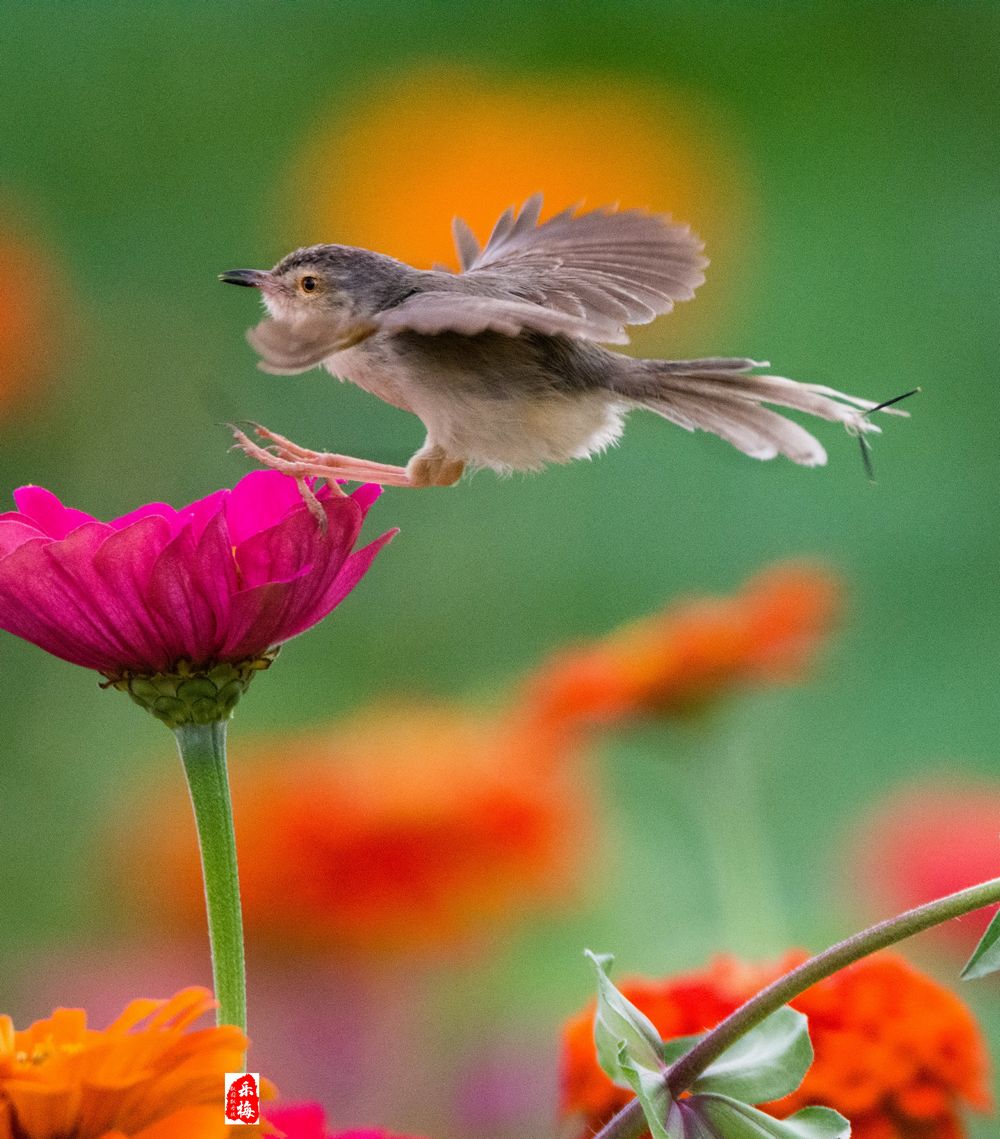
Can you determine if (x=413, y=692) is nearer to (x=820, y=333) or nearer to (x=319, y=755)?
(x=319, y=755)

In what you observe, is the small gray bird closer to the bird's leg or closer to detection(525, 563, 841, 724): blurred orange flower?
the bird's leg

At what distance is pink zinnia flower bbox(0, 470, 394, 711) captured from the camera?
0.23 m

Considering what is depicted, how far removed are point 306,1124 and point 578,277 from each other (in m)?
0.17

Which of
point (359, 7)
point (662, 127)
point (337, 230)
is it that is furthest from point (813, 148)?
point (337, 230)

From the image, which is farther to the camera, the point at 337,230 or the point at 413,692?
the point at 337,230

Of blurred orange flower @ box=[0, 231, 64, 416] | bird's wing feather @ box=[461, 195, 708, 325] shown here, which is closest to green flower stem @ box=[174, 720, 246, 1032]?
bird's wing feather @ box=[461, 195, 708, 325]

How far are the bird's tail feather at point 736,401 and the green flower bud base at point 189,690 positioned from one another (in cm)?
9

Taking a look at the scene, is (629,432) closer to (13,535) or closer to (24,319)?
(24,319)

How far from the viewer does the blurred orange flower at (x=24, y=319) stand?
1.17 meters

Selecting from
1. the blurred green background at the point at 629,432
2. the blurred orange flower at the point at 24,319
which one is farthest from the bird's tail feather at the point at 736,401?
the blurred orange flower at the point at 24,319

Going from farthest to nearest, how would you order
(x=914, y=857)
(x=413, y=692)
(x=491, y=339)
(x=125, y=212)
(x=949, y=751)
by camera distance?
(x=125, y=212)
(x=949, y=751)
(x=413, y=692)
(x=914, y=857)
(x=491, y=339)

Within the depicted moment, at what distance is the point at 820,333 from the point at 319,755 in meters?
0.90

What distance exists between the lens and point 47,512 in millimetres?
257

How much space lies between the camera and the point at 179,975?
2.46 feet
